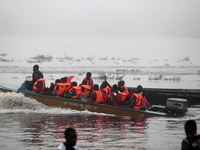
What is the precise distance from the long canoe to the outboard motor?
21 centimetres

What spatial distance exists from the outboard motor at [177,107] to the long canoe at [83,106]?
209 mm

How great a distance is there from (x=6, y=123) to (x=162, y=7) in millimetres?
72239

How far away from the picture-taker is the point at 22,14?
78438mm

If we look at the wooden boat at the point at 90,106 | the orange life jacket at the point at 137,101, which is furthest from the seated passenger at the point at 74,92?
the orange life jacket at the point at 137,101

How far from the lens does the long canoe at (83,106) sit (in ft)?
35.1

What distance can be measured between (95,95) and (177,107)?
239 cm

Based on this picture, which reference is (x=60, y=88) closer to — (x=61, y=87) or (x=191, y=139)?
(x=61, y=87)

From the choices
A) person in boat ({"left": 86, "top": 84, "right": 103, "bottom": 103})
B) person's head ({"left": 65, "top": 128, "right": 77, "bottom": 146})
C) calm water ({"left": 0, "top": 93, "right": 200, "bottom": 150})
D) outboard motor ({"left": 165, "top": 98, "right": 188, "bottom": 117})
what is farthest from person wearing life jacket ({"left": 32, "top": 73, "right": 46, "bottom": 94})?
person's head ({"left": 65, "top": 128, "right": 77, "bottom": 146})

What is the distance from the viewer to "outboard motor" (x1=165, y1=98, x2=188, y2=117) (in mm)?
10500

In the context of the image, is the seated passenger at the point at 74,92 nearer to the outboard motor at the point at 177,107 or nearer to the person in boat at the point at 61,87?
the person in boat at the point at 61,87

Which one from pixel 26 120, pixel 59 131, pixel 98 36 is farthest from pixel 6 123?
pixel 98 36

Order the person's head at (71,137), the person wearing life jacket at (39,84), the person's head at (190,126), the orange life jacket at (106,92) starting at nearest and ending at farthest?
the person's head at (71,137) < the person's head at (190,126) < the orange life jacket at (106,92) < the person wearing life jacket at (39,84)

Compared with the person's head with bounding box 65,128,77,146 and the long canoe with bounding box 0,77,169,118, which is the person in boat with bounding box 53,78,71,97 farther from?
the person's head with bounding box 65,128,77,146

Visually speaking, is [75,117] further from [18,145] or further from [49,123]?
[18,145]
